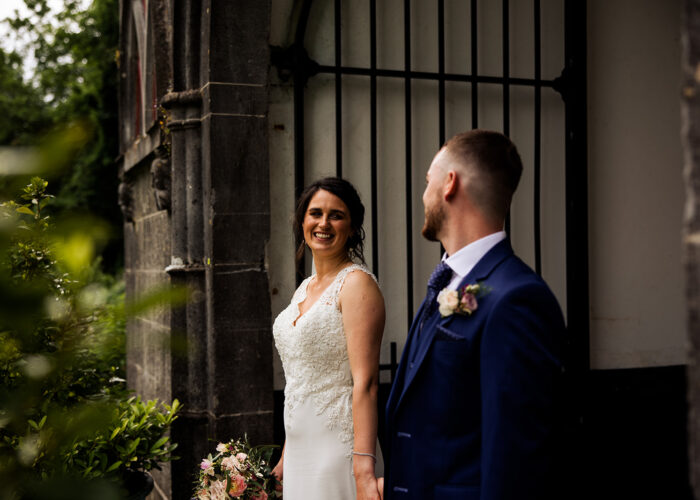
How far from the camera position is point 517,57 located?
14.5ft

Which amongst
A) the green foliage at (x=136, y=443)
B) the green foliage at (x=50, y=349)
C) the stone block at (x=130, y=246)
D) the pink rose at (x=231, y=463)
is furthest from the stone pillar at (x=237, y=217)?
the green foliage at (x=50, y=349)

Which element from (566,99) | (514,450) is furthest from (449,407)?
(566,99)

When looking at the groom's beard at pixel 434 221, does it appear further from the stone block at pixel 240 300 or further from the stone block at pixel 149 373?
the stone block at pixel 240 300

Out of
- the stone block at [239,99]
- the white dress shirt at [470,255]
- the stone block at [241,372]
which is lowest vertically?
the stone block at [241,372]

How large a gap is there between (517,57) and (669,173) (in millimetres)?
1286

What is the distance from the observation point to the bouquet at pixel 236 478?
3094 millimetres

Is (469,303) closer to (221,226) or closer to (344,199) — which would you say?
(344,199)

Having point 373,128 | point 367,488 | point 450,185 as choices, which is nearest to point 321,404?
point 367,488

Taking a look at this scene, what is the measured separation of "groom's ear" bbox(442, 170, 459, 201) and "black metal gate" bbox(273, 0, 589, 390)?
2.04 m

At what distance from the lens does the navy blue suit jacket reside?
1539 mm

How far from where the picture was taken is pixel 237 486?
3086mm

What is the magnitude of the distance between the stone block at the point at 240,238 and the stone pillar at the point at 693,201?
122 inches

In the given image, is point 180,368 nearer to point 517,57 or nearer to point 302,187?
point 302,187

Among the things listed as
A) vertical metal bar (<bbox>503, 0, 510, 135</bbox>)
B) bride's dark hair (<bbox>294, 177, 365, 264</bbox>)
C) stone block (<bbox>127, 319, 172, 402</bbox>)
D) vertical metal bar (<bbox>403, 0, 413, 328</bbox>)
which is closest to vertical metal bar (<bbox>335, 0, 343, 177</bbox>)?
vertical metal bar (<bbox>403, 0, 413, 328</bbox>)
